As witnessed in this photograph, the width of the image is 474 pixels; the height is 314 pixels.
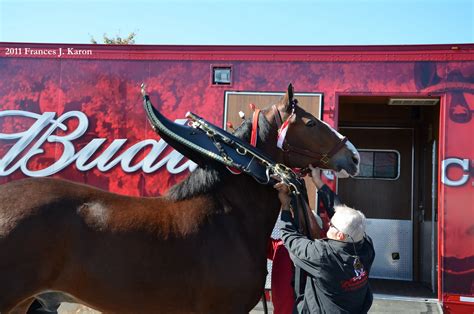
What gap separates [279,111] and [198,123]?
1.91 feet

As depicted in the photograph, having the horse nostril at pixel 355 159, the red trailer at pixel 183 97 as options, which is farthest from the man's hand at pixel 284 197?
the red trailer at pixel 183 97

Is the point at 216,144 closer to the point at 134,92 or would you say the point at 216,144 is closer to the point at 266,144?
the point at 266,144

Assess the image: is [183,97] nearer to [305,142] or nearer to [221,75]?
[221,75]

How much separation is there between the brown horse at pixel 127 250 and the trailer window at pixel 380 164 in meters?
4.18

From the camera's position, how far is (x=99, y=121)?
509 cm

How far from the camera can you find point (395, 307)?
15.2 feet

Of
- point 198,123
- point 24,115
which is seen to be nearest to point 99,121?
point 24,115

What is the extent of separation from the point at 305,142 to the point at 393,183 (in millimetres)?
3979

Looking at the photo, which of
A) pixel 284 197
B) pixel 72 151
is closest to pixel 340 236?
pixel 284 197

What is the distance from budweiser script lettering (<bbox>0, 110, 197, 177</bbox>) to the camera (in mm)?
4957

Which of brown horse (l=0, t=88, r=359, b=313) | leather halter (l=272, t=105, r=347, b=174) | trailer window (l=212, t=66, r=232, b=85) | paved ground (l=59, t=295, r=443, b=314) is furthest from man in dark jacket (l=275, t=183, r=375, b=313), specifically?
trailer window (l=212, t=66, r=232, b=85)

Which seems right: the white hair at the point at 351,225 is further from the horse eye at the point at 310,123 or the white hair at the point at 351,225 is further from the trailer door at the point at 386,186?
the trailer door at the point at 386,186

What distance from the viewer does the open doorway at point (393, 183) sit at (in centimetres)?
641

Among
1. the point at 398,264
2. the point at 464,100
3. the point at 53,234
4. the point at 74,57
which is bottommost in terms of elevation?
the point at 398,264
